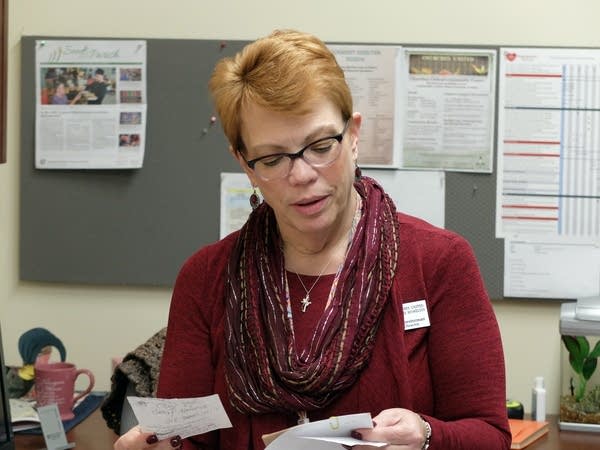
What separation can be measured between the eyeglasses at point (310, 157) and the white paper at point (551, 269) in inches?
53.7

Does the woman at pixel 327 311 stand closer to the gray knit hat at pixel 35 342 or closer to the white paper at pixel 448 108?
the gray knit hat at pixel 35 342

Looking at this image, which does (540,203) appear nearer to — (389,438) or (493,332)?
(493,332)

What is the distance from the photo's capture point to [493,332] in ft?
4.96

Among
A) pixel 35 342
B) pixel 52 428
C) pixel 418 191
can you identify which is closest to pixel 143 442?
pixel 52 428

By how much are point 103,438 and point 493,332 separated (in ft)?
4.03

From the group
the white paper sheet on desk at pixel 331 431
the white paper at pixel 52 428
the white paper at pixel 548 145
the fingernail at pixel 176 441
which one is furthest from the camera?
the white paper at pixel 548 145

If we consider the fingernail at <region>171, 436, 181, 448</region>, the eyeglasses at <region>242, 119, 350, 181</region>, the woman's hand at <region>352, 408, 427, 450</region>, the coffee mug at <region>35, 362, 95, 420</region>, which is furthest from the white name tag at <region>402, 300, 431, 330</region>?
the coffee mug at <region>35, 362, 95, 420</region>

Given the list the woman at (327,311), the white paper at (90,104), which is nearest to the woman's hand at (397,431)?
the woman at (327,311)

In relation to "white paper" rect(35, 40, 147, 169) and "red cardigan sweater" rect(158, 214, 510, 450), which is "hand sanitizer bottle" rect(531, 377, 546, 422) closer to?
"red cardigan sweater" rect(158, 214, 510, 450)

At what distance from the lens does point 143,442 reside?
1552 millimetres

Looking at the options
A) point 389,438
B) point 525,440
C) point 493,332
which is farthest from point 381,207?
point 525,440

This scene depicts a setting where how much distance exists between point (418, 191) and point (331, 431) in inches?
57.7

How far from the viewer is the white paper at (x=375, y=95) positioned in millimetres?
2736

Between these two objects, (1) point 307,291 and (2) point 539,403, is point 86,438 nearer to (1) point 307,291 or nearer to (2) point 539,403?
(1) point 307,291
